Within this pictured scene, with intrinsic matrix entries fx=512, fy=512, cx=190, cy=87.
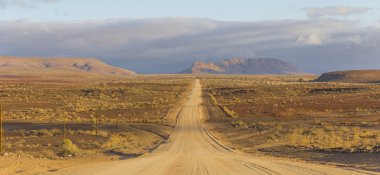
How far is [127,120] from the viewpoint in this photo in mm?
46438

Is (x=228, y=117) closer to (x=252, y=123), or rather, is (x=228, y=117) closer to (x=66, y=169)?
(x=252, y=123)

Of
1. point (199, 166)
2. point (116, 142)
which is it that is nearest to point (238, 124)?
point (116, 142)

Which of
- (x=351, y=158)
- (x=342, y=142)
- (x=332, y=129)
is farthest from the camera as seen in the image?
(x=332, y=129)

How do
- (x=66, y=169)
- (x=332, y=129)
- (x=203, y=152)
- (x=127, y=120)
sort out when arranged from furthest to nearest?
(x=127, y=120) < (x=332, y=129) < (x=203, y=152) < (x=66, y=169)

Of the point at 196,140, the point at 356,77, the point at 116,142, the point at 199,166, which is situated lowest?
the point at 116,142

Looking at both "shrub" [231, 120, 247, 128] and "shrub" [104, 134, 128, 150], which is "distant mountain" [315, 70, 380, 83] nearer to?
"shrub" [231, 120, 247, 128]

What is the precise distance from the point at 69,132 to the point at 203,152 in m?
15.1

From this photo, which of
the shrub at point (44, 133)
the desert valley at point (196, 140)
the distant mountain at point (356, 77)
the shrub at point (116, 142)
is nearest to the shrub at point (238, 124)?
the desert valley at point (196, 140)

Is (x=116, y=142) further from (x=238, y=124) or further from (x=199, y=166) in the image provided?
(x=199, y=166)

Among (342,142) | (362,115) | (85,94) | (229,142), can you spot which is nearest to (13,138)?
(229,142)

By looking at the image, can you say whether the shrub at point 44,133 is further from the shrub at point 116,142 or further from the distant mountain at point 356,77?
the distant mountain at point 356,77

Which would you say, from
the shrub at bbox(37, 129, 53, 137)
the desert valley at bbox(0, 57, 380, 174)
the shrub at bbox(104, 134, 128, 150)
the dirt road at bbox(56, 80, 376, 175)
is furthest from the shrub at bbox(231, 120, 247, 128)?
the dirt road at bbox(56, 80, 376, 175)

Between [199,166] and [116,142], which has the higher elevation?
[199,166]

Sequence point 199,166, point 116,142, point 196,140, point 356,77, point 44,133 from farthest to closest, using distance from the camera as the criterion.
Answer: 1. point 356,77
2. point 44,133
3. point 116,142
4. point 196,140
5. point 199,166
